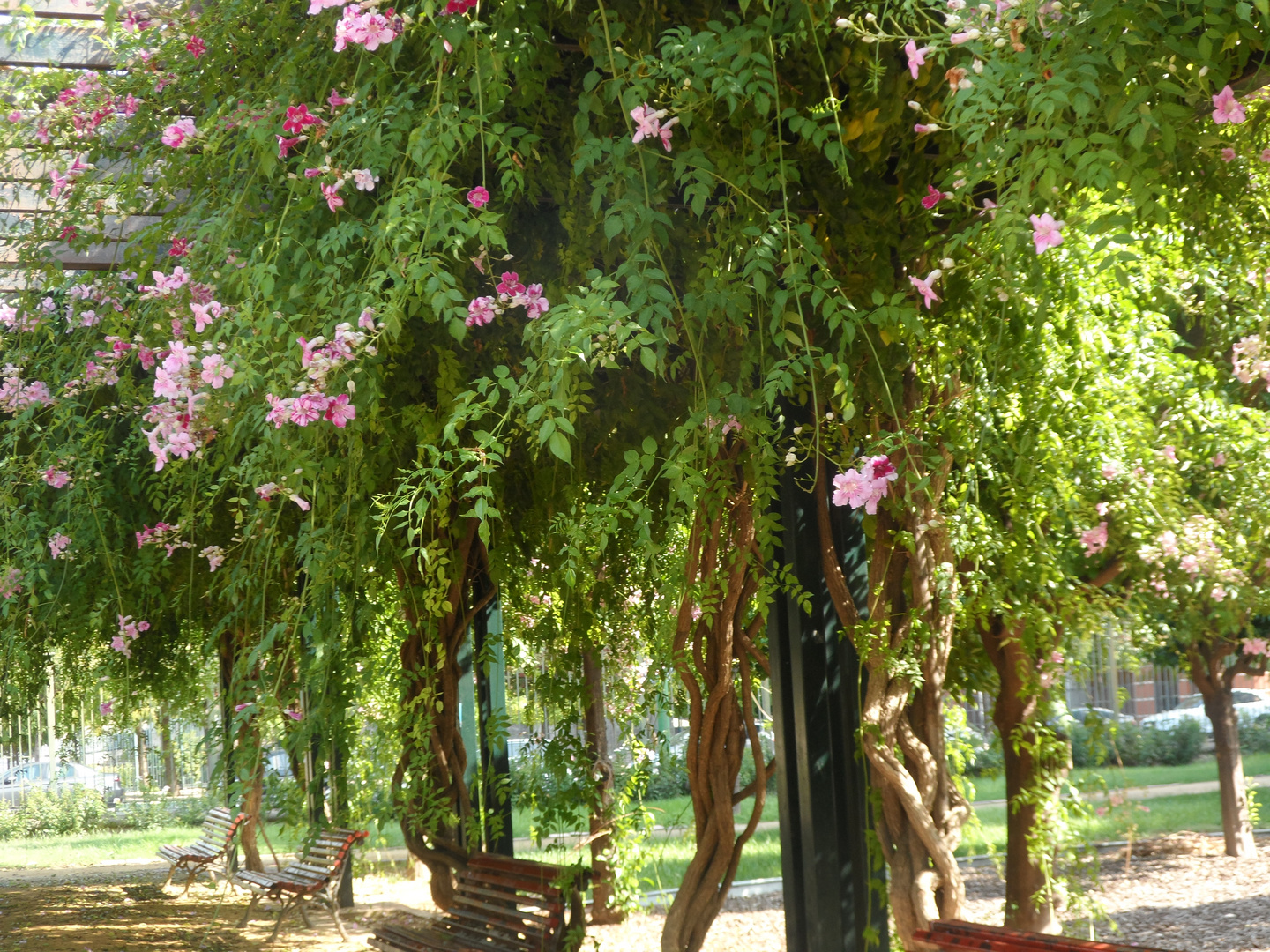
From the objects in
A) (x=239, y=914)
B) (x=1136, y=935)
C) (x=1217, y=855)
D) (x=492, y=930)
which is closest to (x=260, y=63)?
(x=492, y=930)

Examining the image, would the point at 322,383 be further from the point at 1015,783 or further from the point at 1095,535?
the point at 1015,783

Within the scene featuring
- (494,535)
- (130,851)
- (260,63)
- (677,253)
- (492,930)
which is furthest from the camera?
(130,851)

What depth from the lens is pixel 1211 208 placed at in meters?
1.75

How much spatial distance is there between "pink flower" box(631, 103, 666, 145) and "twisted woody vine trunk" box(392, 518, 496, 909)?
7.59 feet

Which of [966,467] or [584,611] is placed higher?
[966,467]

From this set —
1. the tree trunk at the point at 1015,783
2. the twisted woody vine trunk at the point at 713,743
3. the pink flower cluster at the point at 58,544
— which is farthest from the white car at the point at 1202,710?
the pink flower cluster at the point at 58,544

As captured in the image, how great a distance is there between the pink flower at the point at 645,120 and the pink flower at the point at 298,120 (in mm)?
647

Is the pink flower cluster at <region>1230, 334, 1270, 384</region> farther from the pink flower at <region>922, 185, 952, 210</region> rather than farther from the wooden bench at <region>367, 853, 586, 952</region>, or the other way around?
the wooden bench at <region>367, 853, 586, 952</region>

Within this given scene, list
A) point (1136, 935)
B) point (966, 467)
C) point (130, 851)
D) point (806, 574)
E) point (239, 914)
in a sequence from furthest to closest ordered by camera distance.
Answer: point (130, 851)
point (239, 914)
point (1136, 935)
point (806, 574)
point (966, 467)

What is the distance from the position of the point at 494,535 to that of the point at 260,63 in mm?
1634

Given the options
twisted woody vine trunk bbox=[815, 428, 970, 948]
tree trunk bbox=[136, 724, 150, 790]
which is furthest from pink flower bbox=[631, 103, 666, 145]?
tree trunk bbox=[136, 724, 150, 790]

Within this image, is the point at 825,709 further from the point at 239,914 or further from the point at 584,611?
the point at 239,914

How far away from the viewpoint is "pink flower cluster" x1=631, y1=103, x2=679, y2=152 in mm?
1765

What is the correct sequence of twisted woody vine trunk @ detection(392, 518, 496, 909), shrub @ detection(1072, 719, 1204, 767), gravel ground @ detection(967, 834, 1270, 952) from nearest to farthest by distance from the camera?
twisted woody vine trunk @ detection(392, 518, 496, 909) < gravel ground @ detection(967, 834, 1270, 952) < shrub @ detection(1072, 719, 1204, 767)
